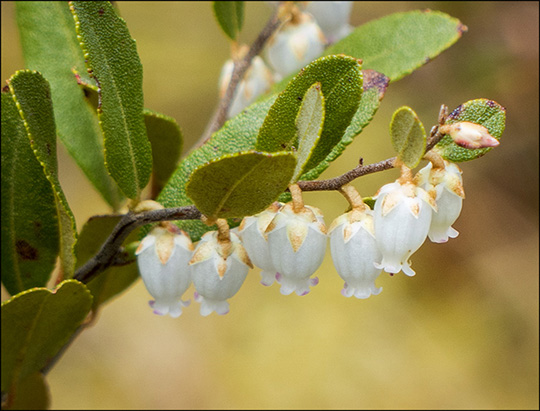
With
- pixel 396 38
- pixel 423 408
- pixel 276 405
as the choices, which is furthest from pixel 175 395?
pixel 396 38

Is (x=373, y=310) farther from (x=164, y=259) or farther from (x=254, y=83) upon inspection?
(x=164, y=259)

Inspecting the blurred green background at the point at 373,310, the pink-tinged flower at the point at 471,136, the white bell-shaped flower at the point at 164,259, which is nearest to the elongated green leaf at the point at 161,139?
the white bell-shaped flower at the point at 164,259

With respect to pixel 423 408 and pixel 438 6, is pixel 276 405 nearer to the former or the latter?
pixel 423 408

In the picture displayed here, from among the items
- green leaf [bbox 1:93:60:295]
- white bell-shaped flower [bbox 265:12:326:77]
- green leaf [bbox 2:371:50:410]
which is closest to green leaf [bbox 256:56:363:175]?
green leaf [bbox 1:93:60:295]

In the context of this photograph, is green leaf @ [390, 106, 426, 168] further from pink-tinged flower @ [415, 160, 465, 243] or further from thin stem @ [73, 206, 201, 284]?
thin stem @ [73, 206, 201, 284]

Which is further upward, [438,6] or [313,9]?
[313,9]

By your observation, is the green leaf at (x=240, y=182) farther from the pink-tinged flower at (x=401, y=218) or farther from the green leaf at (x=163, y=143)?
the green leaf at (x=163, y=143)
